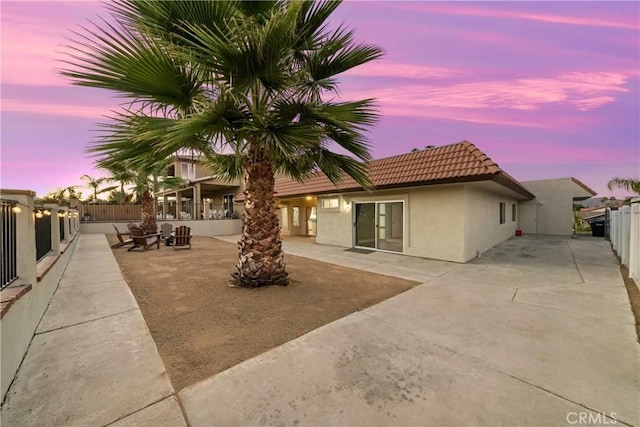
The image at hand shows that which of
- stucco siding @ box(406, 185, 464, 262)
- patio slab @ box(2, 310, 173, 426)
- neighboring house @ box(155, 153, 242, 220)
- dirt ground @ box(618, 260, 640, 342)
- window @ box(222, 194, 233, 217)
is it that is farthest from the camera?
window @ box(222, 194, 233, 217)

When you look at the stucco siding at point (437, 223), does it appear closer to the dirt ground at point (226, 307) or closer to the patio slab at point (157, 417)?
the dirt ground at point (226, 307)

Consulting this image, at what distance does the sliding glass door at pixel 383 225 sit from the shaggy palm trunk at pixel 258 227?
6.71 m

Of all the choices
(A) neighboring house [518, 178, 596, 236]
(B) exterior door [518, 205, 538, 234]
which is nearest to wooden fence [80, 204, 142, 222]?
(B) exterior door [518, 205, 538, 234]

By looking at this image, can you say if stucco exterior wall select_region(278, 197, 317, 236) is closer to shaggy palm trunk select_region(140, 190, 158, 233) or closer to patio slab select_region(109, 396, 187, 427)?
shaggy palm trunk select_region(140, 190, 158, 233)

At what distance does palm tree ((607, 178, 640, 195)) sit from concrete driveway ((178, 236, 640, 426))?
19.0 metres

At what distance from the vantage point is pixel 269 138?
182 inches

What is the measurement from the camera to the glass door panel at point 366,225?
453 inches

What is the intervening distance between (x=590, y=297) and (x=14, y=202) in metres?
9.99

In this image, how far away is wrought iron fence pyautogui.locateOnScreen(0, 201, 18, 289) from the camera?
2.99 metres

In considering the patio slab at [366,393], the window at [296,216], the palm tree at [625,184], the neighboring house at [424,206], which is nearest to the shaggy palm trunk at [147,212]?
the window at [296,216]

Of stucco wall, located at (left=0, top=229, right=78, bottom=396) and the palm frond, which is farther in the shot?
the palm frond

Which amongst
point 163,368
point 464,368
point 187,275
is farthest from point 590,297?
point 187,275

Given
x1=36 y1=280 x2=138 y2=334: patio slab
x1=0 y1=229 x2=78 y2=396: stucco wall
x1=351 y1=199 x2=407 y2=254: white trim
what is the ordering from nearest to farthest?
x1=0 y1=229 x2=78 y2=396: stucco wall < x1=36 y1=280 x2=138 y2=334: patio slab < x1=351 y1=199 x2=407 y2=254: white trim

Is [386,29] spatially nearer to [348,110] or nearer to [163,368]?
[348,110]
